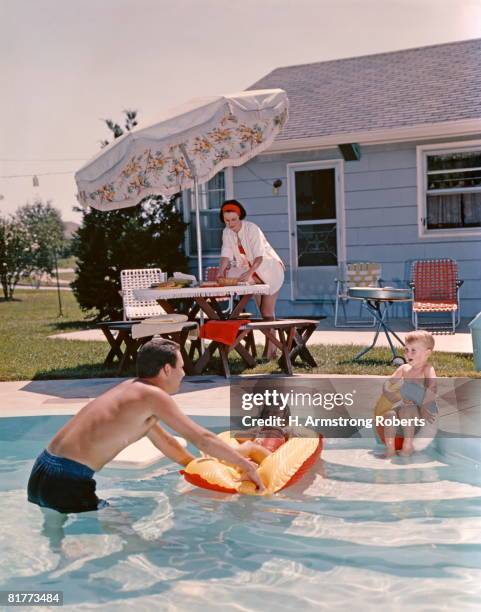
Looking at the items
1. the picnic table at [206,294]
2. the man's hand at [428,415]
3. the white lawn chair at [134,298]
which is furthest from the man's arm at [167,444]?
the white lawn chair at [134,298]

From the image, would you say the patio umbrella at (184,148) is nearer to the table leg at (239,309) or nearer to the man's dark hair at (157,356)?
the table leg at (239,309)

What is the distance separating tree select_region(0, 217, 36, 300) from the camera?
73.9 feet

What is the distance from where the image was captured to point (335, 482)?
391cm

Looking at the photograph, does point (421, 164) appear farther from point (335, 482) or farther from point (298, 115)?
point (335, 482)

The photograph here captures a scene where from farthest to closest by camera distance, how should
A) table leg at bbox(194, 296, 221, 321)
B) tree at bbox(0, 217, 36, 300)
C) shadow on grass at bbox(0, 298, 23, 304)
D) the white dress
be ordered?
tree at bbox(0, 217, 36, 300), shadow on grass at bbox(0, 298, 23, 304), the white dress, table leg at bbox(194, 296, 221, 321)

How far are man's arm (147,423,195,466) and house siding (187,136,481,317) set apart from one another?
6778 mm

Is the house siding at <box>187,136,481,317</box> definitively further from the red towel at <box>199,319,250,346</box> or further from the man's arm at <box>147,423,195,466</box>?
the man's arm at <box>147,423,195,466</box>

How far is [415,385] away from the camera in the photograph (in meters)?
4.02

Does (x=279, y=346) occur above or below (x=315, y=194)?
below

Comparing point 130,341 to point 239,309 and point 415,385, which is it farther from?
point 415,385

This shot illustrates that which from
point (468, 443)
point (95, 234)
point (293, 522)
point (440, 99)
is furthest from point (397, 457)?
point (95, 234)

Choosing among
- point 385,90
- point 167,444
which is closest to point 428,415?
point 167,444

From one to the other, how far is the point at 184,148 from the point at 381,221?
3.74 m

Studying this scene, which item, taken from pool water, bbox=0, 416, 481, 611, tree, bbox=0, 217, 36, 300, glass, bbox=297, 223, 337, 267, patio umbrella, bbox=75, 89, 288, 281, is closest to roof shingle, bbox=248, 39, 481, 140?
glass, bbox=297, 223, 337, 267
